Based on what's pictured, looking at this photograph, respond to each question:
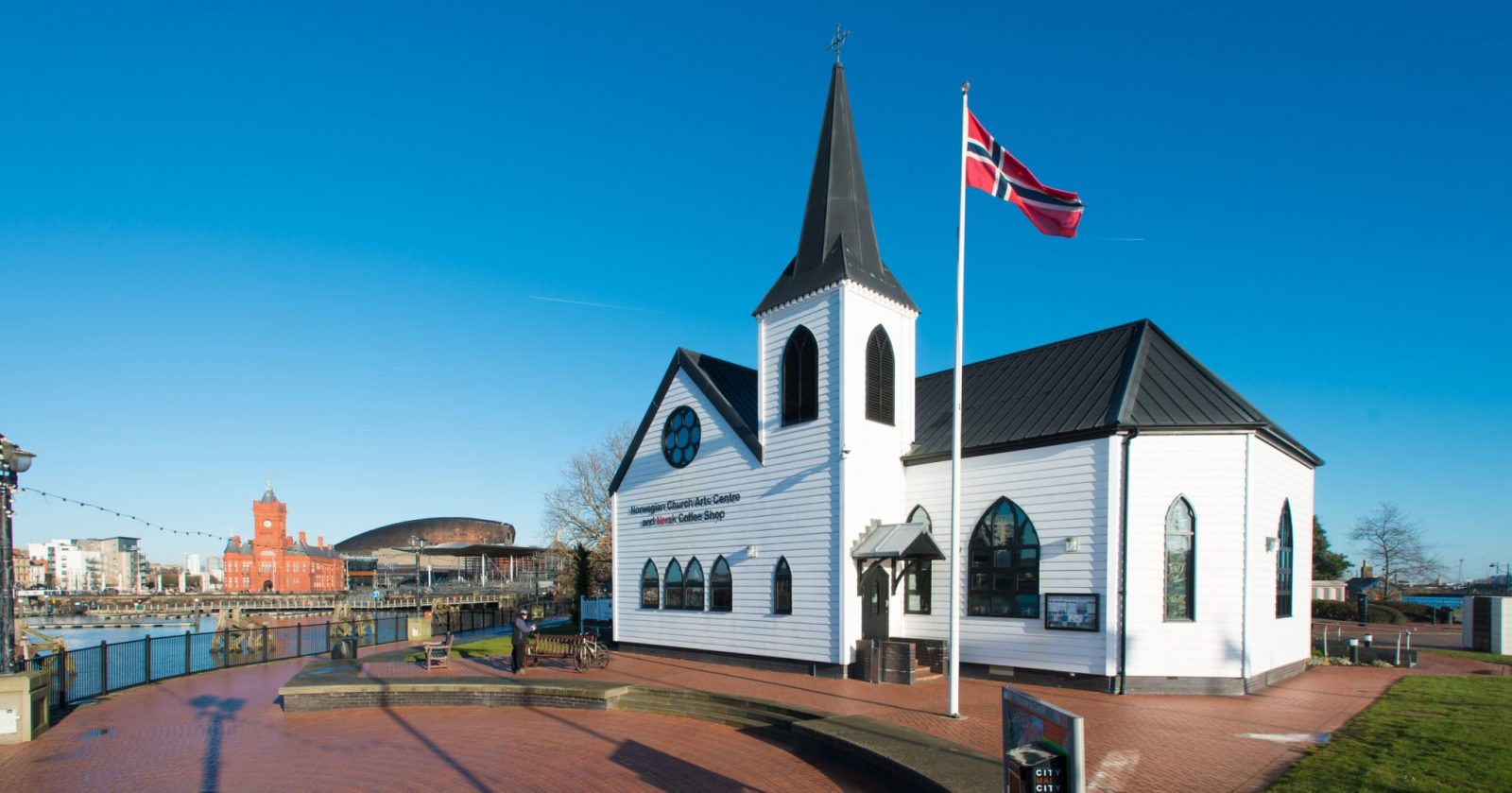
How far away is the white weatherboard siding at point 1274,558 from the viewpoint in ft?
53.7

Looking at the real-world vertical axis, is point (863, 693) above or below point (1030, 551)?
below

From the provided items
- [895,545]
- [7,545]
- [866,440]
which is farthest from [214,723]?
[866,440]

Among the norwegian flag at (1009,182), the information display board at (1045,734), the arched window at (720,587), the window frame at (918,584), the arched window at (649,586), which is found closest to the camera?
the information display board at (1045,734)

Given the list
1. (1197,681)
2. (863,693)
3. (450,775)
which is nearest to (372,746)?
(450,775)

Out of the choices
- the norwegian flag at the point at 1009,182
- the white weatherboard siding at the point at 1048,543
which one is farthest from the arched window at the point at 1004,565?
the norwegian flag at the point at 1009,182

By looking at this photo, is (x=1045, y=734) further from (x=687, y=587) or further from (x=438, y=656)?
(x=438, y=656)

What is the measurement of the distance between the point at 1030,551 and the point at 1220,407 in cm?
478

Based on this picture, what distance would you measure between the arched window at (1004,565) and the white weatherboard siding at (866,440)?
7.45 ft

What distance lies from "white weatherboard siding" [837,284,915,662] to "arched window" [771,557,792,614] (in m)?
1.90

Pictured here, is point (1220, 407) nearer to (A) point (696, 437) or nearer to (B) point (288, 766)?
(A) point (696, 437)

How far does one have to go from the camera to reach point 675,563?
919 inches

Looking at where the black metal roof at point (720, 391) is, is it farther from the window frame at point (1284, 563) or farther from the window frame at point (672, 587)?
the window frame at point (1284, 563)

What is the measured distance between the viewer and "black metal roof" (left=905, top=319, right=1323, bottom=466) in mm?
16625

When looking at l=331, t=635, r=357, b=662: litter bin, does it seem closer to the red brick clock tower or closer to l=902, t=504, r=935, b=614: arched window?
l=902, t=504, r=935, b=614: arched window
